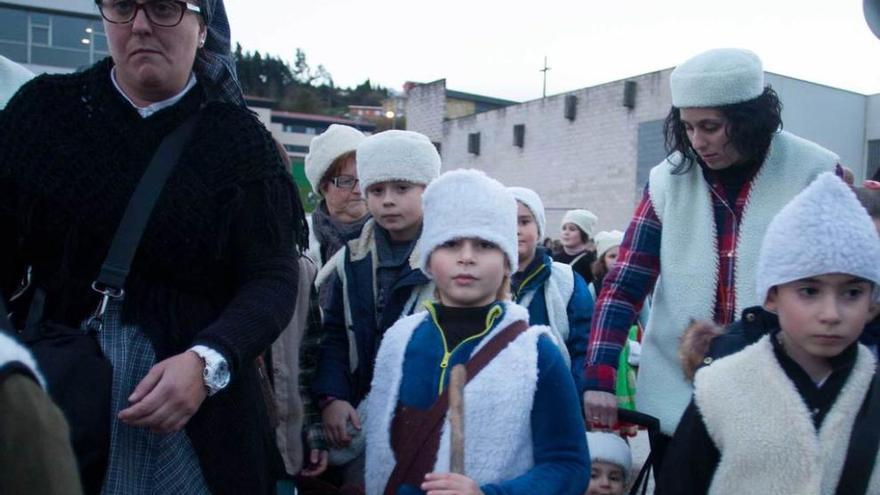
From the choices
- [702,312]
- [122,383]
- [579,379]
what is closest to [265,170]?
[122,383]

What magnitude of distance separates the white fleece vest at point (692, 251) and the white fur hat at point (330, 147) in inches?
66.8

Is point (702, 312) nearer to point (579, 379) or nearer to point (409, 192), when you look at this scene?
point (579, 379)

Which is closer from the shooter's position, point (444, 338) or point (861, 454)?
point (861, 454)

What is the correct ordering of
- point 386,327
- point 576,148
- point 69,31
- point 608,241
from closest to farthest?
point 386,327
point 608,241
point 69,31
point 576,148

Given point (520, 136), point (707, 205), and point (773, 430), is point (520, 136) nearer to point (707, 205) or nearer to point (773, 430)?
point (707, 205)

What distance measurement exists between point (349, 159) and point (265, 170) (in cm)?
205

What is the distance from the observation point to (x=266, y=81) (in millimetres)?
77938

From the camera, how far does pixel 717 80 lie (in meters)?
2.56

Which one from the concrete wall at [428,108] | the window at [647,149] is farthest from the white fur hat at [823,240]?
the concrete wall at [428,108]

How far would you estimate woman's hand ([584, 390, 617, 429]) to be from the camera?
106 inches

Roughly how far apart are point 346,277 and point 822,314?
1.65 meters

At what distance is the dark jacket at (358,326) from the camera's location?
9.32 feet

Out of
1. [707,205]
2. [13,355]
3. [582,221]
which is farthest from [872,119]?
[13,355]

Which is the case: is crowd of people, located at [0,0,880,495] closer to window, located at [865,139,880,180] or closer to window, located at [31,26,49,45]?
window, located at [865,139,880,180]
